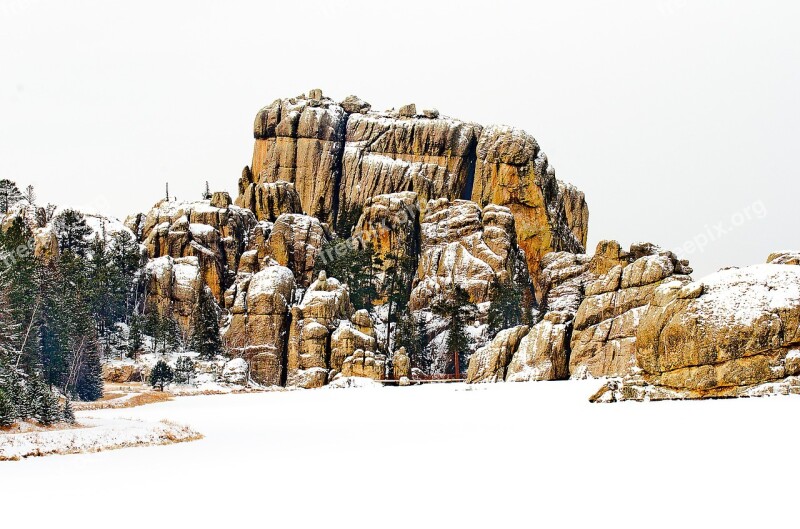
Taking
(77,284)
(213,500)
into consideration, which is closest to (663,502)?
(213,500)

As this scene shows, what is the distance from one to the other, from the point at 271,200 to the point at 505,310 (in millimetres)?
47188

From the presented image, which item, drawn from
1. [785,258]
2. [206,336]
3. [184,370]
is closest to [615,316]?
[785,258]

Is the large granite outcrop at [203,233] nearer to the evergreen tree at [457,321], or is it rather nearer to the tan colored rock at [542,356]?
the evergreen tree at [457,321]

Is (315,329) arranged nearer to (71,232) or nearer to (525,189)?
(71,232)

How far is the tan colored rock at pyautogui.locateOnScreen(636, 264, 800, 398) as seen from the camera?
27.7m

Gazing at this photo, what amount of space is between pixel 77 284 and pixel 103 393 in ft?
76.0

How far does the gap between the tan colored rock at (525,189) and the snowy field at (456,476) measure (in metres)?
95.9

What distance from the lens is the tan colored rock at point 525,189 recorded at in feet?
395

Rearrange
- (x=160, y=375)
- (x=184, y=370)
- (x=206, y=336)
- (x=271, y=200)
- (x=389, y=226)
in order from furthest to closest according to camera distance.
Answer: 1. (x=271, y=200)
2. (x=389, y=226)
3. (x=206, y=336)
4. (x=184, y=370)
5. (x=160, y=375)

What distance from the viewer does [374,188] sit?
126500mm

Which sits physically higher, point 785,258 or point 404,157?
point 404,157

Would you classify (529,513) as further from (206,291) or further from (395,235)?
(395,235)

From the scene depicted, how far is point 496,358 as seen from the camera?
6003 centimetres

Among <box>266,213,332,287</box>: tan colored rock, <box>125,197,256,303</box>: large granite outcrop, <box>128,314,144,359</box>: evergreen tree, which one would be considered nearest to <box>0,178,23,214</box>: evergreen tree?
<box>125,197,256,303</box>: large granite outcrop
